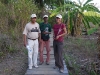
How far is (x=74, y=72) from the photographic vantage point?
795 cm

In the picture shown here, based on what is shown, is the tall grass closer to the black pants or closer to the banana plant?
the banana plant

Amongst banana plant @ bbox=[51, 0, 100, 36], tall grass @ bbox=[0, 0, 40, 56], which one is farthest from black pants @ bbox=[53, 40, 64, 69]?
banana plant @ bbox=[51, 0, 100, 36]

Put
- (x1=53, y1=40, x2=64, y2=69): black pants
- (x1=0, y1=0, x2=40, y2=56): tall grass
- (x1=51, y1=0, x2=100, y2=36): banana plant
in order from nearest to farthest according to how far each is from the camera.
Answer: (x1=53, y1=40, x2=64, y2=69): black pants → (x1=0, y1=0, x2=40, y2=56): tall grass → (x1=51, y1=0, x2=100, y2=36): banana plant

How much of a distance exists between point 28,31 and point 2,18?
5.73 metres

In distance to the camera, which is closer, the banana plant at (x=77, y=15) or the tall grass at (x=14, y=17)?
the tall grass at (x=14, y=17)

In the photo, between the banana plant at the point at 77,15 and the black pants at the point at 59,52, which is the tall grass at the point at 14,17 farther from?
the black pants at the point at 59,52

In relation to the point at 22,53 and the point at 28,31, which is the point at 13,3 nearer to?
the point at 22,53

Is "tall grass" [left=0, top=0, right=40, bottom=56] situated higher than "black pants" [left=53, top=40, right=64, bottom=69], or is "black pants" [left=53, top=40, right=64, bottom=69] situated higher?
"tall grass" [left=0, top=0, right=40, bottom=56]

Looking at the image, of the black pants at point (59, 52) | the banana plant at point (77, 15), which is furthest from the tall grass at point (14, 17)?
the black pants at point (59, 52)

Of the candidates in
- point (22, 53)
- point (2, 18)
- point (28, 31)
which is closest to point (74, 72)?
point (28, 31)

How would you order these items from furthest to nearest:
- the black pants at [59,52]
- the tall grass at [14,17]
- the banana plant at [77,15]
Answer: the banana plant at [77,15], the tall grass at [14,17], the black pants at [59,52]

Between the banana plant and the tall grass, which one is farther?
the banana plant

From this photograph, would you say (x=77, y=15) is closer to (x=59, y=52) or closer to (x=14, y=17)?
(x=14, y=17)

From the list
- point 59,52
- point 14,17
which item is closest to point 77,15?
point 14,17
